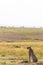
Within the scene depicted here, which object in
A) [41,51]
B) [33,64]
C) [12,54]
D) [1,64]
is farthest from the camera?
Answer: [41,51]

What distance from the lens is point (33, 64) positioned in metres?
21.3

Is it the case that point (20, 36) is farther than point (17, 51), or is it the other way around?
point (20, 36)

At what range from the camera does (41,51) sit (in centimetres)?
3675

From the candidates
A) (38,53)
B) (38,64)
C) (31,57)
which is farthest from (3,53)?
(38,64)

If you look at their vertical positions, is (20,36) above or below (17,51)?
above

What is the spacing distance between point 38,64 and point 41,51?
15418 mm

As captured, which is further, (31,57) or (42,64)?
(31,57)

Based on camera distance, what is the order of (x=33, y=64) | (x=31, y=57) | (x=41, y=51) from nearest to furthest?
(x=33, y=64) < (x=31, y=57) < (x=41, y=51)

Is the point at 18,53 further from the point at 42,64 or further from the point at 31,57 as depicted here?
the point at 42,64

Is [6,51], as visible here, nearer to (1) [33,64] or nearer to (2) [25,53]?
(2) [25,53]

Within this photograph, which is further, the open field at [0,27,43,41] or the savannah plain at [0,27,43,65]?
the open field at [0,27,43,41]

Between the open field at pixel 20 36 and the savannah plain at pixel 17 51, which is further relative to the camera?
the open field at pixel 20 36

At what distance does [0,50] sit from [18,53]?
2717 millimetres

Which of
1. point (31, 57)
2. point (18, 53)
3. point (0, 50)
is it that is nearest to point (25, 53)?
point (18, 53)
